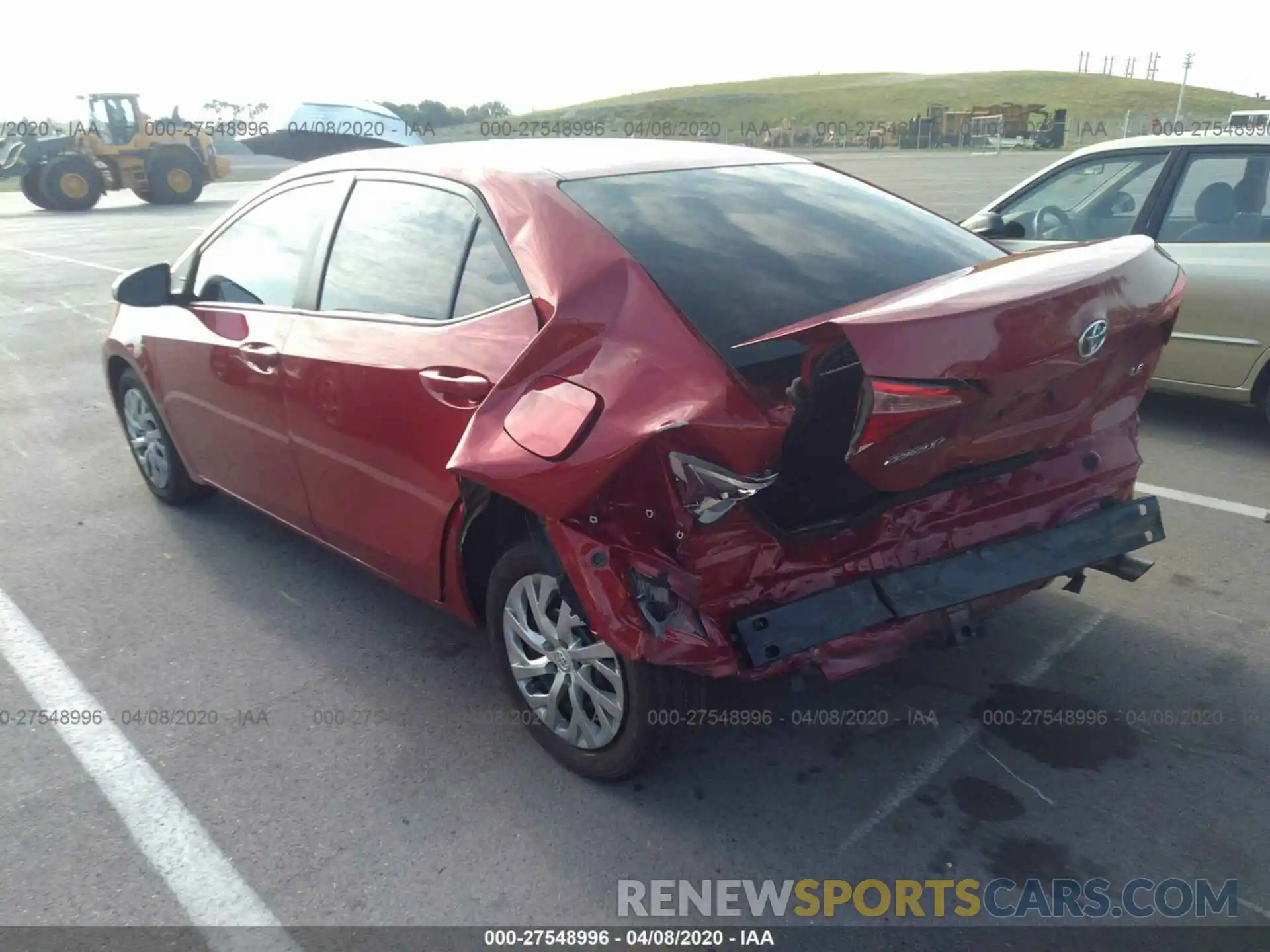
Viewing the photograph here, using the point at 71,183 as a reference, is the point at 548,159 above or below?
above

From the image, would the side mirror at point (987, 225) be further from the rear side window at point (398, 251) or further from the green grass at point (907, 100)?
the green grass at point (907, 100)

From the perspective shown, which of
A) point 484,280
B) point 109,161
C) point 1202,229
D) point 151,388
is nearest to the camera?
point 484,280

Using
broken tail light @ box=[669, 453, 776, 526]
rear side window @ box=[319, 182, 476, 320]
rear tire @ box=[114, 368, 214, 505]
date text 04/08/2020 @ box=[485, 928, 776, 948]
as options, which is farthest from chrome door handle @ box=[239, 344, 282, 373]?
date text 04/08/2020 @ box=[485, 928, 776, 948]

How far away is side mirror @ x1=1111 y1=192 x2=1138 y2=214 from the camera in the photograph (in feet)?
18.7

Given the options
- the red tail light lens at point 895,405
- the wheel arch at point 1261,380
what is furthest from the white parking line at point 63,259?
the red tail light lens at point 895,405

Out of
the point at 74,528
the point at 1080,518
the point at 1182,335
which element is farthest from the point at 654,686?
the point at 1182,335

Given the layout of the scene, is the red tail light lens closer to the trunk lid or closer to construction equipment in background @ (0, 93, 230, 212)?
the trunk lid

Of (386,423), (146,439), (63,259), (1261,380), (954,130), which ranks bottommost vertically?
(954,130)

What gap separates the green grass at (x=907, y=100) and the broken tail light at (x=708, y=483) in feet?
232

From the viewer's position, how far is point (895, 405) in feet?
7.23

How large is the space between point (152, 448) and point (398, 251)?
2.36 meters

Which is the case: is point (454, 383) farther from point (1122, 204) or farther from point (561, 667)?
point (1122, 204)

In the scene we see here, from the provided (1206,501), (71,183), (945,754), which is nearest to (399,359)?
(945,754)

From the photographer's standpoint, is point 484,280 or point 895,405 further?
point 484,280
